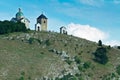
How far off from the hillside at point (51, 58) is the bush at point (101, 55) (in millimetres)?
1421

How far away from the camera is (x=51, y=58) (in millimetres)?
135500

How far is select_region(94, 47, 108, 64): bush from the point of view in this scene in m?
143

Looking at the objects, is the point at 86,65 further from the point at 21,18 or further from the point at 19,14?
the point at 19,14

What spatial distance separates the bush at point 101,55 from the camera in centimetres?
14288

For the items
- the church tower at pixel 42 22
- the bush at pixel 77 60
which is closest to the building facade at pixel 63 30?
the church tower at pixel 42 22

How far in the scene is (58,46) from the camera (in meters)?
144

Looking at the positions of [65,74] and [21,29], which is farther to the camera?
[21,29]

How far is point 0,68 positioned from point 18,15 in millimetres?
47119

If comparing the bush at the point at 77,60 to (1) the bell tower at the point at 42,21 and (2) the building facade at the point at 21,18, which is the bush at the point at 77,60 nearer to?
(1) the bell tower at the point at 42,21

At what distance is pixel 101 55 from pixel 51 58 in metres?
17.0

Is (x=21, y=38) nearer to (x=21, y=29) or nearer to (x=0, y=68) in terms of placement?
(x=21, y=29)

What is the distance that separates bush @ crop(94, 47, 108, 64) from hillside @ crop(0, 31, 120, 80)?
142cm

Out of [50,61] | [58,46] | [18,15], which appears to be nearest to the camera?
[50,61]


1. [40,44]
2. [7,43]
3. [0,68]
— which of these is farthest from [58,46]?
[0,68]
